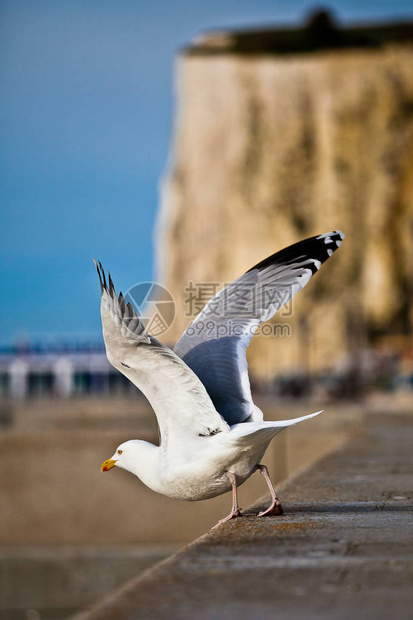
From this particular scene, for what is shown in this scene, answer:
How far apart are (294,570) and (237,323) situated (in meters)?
1.82


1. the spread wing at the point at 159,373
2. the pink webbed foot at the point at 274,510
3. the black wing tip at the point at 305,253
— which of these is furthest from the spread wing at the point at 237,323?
the pink webbed foot at the point at 274,510

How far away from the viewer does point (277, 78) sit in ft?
191

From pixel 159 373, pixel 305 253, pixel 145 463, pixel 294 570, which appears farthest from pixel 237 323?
pixel 294 570

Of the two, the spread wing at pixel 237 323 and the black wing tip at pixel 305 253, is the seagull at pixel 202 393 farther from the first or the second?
the black wing tip at pixel 305 253

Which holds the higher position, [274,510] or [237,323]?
[237,323]

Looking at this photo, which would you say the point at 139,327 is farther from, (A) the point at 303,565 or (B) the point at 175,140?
(B) the point at 175,140

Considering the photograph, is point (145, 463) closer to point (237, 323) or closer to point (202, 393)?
point (202, 393)

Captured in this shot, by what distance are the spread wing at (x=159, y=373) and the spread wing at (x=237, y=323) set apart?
31 centimetres

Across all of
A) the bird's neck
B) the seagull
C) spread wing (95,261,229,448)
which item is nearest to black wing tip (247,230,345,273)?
the seagull

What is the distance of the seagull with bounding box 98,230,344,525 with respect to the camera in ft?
14.5

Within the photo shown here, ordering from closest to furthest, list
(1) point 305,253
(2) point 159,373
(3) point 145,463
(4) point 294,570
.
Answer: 1. (4) point 294,570
2. (2) point 159,373
3. (3) point 145,463
4. (1) point 305,253

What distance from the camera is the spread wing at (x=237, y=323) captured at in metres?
4.91

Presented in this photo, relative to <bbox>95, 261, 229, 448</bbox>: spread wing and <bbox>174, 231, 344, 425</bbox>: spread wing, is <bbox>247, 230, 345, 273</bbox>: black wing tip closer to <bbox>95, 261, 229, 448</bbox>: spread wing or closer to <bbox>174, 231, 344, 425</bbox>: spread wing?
<bbox>174, 231, 344, 425</bbox>: spread wing

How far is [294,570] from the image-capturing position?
3.46m
